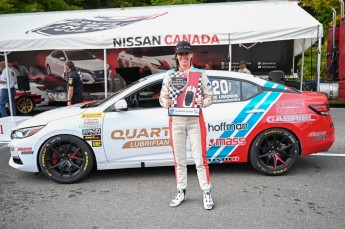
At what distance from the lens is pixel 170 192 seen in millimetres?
4680

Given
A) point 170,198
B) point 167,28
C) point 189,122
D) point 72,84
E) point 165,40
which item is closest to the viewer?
point 189,122

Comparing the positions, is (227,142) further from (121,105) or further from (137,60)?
(137,60)

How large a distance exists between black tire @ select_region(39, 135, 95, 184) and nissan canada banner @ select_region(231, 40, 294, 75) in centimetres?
1000

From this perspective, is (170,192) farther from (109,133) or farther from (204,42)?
(204,42)

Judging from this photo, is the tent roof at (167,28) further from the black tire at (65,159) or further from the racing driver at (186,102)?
the racing driver at (186,102)

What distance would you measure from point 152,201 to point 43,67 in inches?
439

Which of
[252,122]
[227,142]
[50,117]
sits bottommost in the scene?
[227,142]

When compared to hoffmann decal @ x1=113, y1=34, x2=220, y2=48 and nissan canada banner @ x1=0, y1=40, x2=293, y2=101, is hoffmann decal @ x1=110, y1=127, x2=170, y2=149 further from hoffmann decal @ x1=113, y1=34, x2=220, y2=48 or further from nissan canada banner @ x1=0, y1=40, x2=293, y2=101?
nissan canada banner @ x1=0, y1=40, x2=293, y2=101

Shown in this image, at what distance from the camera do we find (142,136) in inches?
196

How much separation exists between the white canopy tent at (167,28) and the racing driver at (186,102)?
5.44 metres

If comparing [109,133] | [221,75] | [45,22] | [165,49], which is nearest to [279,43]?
[165,49]

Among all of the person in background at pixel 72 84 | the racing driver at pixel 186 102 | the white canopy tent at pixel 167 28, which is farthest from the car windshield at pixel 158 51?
the racing driver at pixel 186 102

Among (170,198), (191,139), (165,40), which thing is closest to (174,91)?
(191,139)

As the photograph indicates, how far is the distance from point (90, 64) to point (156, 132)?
972 centimetres
